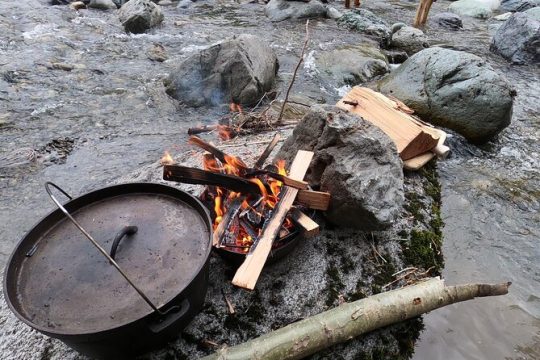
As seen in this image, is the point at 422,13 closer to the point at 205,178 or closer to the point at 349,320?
the point at 205,178

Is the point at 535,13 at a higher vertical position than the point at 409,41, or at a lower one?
higher

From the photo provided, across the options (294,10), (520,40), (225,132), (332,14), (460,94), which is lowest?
(332,14)

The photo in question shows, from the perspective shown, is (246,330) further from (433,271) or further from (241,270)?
(433,271)

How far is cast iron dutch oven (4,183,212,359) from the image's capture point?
208 centimetres

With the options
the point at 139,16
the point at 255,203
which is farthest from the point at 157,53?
the point at 255,203

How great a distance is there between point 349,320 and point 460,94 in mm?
4724

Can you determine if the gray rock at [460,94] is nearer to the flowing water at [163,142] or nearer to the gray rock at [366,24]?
the flowing water at [163,142]

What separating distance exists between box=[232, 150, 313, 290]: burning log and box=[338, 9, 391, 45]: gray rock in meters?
8.97

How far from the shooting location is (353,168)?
3150 mm

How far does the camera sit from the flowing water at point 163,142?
3.72m

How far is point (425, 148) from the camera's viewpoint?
15.1 ft

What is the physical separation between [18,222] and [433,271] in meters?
4.79

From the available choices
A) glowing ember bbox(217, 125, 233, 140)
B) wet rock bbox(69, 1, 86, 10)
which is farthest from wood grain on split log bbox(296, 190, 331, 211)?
wet rock bbox(69, 1, 86, 10)

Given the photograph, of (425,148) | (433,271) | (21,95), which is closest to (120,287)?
(433,271)
